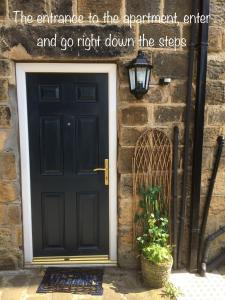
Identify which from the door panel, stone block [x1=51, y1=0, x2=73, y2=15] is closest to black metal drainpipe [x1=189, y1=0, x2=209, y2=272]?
stone block [x1=51, y1=0, x2=73, y2=15]

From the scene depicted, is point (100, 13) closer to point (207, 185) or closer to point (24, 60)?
point (24, 60)

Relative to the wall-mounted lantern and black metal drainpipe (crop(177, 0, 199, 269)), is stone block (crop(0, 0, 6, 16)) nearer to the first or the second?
the wall-mounted lantern

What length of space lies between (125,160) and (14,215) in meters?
1.27

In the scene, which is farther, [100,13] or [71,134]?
[71,134]

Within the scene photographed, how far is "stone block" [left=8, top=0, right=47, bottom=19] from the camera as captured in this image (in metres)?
2.71

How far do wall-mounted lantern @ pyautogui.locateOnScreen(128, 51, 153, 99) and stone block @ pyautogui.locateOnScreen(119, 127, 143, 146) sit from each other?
1.18 feet

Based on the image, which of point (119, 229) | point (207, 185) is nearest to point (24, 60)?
point (119, 229)

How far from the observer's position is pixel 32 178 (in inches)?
120

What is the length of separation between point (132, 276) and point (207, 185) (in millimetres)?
1217

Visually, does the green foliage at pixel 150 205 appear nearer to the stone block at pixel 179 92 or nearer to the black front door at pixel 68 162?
the black front door at pixel 68 162

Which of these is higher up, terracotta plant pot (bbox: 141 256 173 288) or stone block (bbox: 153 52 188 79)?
stone block (bbox: 153 52 188 79)

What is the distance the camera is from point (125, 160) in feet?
9.70

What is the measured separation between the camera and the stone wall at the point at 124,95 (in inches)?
108

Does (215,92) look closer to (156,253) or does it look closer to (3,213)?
(156,253)
